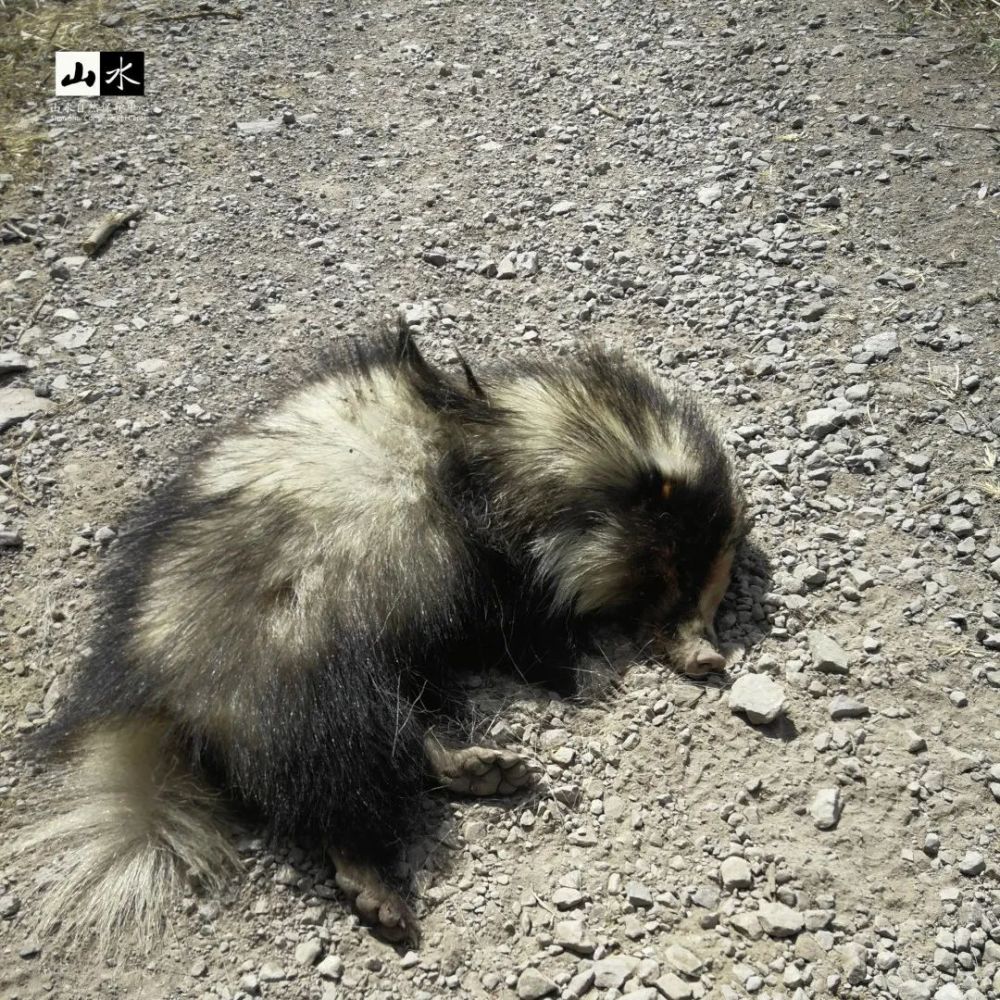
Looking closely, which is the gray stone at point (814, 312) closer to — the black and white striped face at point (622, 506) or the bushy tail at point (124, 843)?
the black and white striped face at point (622, 506)

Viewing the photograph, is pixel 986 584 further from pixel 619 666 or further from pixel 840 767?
pixel 619 666

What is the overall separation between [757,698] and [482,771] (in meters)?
1.02

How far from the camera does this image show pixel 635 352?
17.1 ft

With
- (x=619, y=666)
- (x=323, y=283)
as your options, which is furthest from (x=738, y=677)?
(x=323, y=283)

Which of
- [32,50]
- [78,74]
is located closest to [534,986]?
[78,74]

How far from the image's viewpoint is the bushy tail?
327 centimetres

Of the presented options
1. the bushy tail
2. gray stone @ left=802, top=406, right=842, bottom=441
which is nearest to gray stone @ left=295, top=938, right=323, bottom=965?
the bushy tail

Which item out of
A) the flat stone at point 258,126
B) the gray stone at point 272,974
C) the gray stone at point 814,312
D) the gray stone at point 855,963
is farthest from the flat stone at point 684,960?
the flat stone at point 258,126

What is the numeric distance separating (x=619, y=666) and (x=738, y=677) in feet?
1.49

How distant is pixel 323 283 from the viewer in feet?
18.9

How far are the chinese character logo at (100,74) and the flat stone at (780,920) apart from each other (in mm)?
6713

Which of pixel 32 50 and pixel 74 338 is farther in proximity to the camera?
pixel 32 50

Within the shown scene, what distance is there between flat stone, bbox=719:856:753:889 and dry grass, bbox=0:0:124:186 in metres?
6.02

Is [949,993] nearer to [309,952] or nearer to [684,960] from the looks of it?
[684,960]
